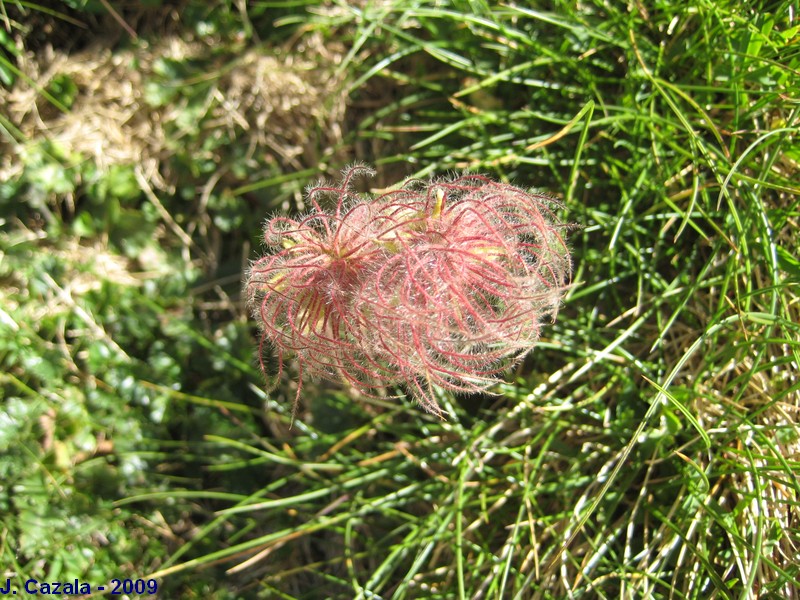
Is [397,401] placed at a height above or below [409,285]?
below

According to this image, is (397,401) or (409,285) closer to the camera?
(409,285)

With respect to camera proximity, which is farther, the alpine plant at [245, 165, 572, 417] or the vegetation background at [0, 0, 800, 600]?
the vegetation background at [0, 0, 800, 600]

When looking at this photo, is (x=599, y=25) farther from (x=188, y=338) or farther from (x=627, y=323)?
(x=188, y=338)

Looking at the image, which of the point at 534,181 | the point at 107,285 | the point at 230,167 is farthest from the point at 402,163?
the point at 107,285

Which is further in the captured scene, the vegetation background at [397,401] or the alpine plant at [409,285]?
the vegetation background at [397,401]
